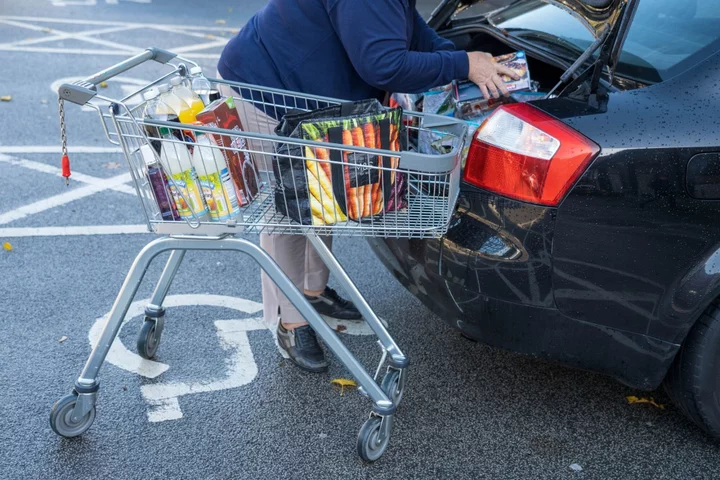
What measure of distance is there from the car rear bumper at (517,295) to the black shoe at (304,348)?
74cm

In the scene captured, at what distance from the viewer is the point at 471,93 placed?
8.93 ft

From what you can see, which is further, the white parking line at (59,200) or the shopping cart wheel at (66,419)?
the white parking line at (59,200)

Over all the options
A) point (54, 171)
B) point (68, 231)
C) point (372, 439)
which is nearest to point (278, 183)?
point (372, 439)

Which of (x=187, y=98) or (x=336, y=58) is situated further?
(x=336, y=58)

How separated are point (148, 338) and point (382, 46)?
5.02 ft

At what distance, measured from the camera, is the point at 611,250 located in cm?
218

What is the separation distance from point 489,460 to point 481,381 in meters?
0.47

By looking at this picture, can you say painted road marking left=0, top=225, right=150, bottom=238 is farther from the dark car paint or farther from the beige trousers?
the dark car paint

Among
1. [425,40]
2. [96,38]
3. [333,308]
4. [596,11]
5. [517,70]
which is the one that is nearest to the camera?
[596,11]

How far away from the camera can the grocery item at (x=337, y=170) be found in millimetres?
2102

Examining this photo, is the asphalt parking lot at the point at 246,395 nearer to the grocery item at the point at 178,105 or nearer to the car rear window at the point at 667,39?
the grocery item at the point at 178,105

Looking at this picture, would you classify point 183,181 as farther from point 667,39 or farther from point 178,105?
point 667,39

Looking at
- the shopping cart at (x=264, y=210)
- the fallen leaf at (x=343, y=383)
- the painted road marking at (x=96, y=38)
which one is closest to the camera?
the shopping cart at (x=264, y=210)

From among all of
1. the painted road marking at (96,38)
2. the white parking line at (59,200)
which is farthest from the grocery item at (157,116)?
the painted road marking at (96,38)
